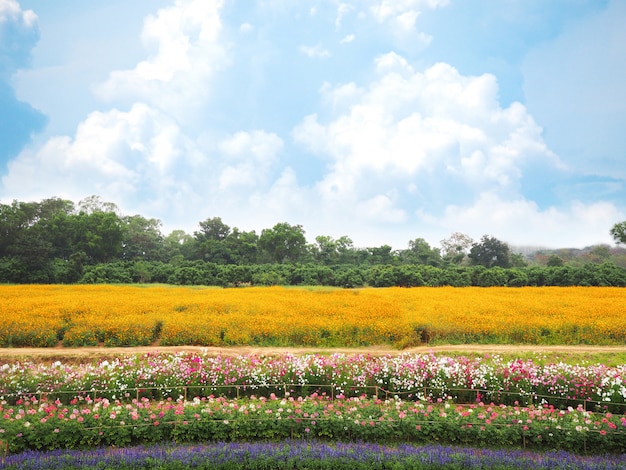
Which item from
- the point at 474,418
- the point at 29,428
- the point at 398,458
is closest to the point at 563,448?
the point at 474,418

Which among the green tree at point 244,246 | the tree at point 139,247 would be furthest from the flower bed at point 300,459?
the green tree at point 244,246

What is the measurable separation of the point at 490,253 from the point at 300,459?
40532 mm

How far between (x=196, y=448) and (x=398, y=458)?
10.2 ft

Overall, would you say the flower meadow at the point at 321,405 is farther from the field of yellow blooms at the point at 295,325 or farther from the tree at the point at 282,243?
the tree at the point at 282,243

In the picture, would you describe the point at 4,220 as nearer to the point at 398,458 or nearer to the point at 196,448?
the point at 196,448

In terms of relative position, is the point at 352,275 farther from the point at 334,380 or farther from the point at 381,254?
the point at 334,380

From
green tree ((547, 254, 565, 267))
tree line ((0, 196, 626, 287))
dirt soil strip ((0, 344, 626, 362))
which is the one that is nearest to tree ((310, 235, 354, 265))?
tree line ((0, 196, 626, 287))

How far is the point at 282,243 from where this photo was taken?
44.2 m

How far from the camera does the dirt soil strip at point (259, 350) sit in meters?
12.4

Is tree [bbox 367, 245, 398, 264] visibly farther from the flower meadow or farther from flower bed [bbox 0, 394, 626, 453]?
flower bed [bbox 0, 394, 626, 453]

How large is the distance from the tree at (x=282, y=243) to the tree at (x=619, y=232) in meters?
32.3

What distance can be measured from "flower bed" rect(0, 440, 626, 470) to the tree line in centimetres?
2204

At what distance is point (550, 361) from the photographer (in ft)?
37.3

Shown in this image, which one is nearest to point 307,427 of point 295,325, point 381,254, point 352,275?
point 295,325
